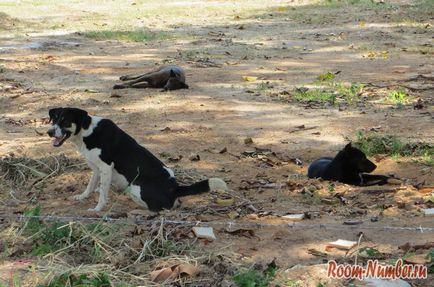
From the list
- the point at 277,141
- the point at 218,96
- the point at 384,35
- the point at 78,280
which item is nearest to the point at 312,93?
the point at 218,96

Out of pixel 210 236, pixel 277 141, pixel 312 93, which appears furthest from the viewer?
pixel 312 93

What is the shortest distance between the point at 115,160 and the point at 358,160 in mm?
2276

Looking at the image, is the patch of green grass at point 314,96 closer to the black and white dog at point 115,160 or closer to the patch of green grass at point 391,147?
the patch of green grass at point 391,147

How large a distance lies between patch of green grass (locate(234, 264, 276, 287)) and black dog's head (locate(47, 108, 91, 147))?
261cm

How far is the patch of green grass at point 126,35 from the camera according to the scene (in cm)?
1638

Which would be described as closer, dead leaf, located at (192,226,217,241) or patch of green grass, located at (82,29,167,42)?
dead leaf, located at (192,226,217,241)

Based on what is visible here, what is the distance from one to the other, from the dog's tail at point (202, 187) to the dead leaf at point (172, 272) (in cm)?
169

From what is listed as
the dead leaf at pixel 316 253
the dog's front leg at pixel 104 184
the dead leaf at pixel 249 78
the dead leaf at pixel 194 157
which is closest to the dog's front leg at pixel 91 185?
the dog's front leg at pixel 104 184

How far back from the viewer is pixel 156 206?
647cm

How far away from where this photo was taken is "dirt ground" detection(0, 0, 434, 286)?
6105 millimetres

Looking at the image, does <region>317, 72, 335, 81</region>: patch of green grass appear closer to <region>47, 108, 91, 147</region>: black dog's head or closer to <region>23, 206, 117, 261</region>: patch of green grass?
<region>47, 108, 91, 147</region>: black dog's head

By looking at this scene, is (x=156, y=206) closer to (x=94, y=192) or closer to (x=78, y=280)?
(x=94, y=192)

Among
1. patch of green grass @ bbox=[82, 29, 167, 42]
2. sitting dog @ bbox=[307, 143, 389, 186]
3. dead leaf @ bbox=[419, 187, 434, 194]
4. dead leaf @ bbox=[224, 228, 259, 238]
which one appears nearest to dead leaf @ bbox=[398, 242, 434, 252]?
dead leaf @ bbox=[224, 228, 259, 238]

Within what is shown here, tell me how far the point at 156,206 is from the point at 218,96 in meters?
4.72
